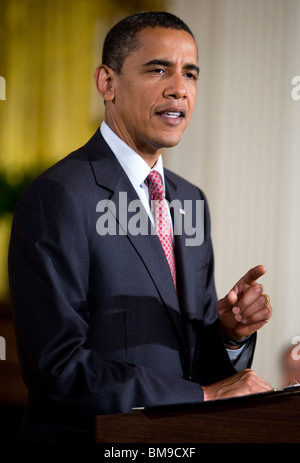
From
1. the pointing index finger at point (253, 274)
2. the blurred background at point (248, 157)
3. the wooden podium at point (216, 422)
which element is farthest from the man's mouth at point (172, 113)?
the blurred background at point (248, 157)

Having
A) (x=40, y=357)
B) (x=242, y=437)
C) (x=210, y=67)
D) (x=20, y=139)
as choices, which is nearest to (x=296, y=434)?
(x=242, y=437)

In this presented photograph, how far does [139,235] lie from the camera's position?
1.27 meters

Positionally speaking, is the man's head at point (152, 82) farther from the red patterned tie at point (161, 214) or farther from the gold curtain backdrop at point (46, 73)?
the gold curtain backdrop at point (46, 73)

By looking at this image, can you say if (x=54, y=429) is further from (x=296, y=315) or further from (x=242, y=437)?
(x=296, y=315)

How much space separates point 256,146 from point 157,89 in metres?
1.74

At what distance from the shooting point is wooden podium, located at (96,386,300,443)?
86 centimetres

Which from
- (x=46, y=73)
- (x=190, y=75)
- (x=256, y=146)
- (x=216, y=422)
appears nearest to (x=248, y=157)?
(x=256, y=146)

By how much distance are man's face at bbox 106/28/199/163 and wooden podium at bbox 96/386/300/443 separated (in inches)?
25.5

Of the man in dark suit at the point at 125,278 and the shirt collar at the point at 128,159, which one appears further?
the shirt collar at the point at 128,159

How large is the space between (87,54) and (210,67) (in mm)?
774

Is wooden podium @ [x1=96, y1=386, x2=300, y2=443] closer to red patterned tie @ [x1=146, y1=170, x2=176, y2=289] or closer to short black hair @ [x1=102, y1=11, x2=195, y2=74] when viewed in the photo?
red patterned tie @ [x1=146, y1=170, x2=176, y2=289]

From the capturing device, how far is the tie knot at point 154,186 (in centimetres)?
140

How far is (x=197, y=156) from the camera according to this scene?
10.3ft

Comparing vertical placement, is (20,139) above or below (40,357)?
above
